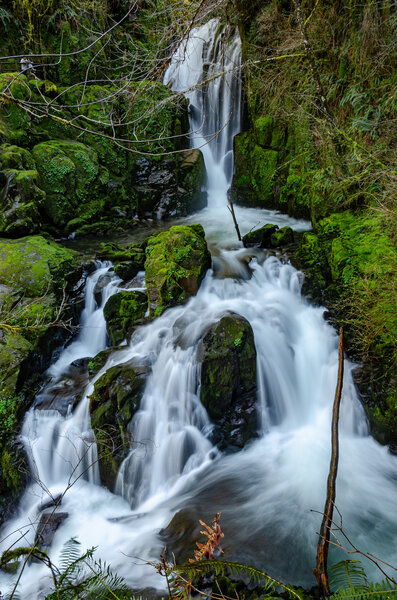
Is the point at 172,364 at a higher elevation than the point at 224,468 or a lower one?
higher

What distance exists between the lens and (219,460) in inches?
190

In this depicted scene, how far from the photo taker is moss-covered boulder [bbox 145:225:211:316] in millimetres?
6426

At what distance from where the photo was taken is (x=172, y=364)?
5.38 m

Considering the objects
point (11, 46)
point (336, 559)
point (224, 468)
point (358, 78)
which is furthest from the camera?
Result: point (11, 46)

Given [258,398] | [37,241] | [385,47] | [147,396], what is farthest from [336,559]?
[37,241]

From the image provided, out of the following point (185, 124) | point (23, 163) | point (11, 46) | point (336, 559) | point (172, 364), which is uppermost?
point (11, 46)

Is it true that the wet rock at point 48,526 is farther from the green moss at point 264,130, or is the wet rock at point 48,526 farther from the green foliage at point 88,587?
the green moss at point 264,130

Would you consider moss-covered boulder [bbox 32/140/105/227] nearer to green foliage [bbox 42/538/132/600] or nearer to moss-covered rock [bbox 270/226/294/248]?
moss-covered rock [bbox 270/226/294/248]

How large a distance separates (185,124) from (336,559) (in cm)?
1349

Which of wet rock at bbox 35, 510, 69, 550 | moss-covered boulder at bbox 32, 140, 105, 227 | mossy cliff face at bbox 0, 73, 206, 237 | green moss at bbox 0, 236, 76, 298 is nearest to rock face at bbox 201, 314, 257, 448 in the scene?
wet rock at bbox 35, 510, 69, 550

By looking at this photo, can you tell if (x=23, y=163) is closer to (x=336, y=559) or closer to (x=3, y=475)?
(x=3, y=475)

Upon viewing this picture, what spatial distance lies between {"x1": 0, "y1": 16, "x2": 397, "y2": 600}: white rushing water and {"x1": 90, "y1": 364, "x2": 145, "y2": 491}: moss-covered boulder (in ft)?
0.47

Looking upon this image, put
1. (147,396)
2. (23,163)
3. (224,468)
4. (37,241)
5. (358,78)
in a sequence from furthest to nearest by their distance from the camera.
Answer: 1. (23,163)
2. (37,241)
3. (358,78)
4. (147,396)
5. (224,468)

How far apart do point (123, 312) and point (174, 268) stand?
133 cm
